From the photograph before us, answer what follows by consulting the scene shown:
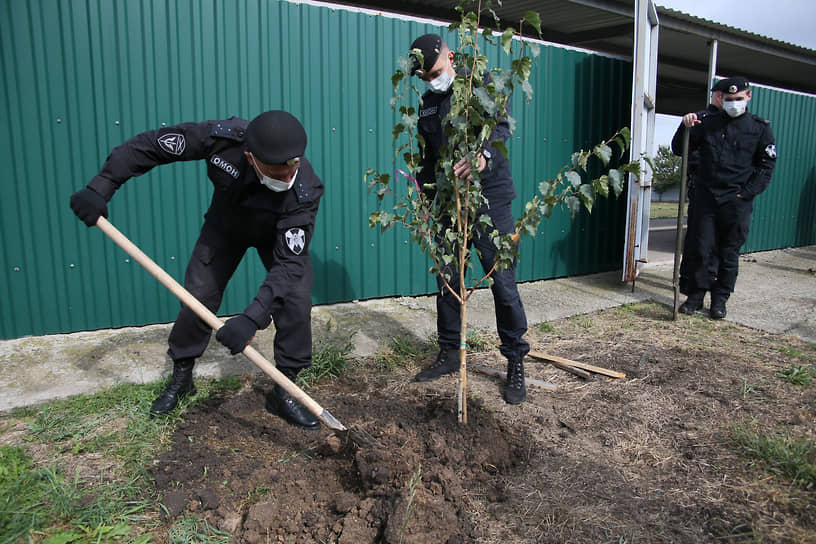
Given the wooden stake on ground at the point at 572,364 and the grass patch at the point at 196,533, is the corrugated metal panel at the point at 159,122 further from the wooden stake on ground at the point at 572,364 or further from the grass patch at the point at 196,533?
the grass patch at the point at 196,533

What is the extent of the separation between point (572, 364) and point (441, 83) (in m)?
1.99

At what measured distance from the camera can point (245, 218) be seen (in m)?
2.84

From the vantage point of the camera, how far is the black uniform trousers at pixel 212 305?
2854 millimetres

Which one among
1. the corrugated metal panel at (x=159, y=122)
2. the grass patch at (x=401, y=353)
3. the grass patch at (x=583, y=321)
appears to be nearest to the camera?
the grass patch at (x=401, y=353)

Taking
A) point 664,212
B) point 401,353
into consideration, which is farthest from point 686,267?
point 664,212

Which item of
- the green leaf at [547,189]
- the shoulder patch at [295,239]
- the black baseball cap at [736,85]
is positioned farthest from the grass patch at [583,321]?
the shoulder patch at [295,239]

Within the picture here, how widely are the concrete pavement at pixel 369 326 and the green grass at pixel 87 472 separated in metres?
0.34

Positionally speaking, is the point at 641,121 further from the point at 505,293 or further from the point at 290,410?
the point at 290,410

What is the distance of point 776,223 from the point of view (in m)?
8.55

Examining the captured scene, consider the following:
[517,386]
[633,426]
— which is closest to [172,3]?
[517,386]

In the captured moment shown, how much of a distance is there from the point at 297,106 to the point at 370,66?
2.56 ft

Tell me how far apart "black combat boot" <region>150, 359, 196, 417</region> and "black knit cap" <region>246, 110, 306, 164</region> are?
1269 millimetres

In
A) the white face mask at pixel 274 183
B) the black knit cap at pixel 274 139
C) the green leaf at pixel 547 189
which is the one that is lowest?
the green leaf at pixel 547 189

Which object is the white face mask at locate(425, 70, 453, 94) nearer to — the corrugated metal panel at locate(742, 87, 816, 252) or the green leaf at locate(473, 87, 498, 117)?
the green leaf at locate(473, 87, 498, 117)
